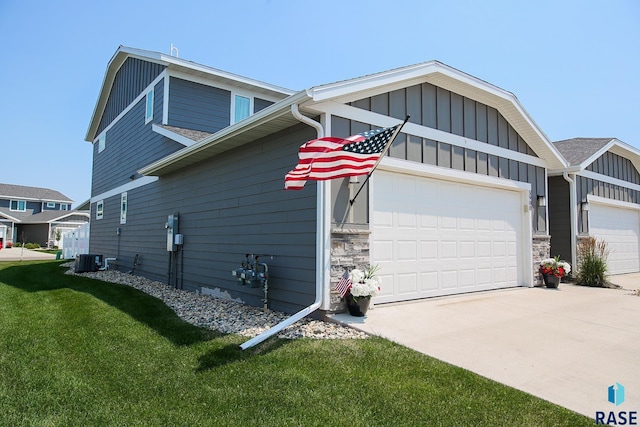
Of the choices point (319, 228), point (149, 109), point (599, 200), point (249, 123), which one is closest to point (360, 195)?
point (319, 228)

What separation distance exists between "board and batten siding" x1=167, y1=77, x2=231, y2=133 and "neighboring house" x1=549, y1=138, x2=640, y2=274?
9252 mm

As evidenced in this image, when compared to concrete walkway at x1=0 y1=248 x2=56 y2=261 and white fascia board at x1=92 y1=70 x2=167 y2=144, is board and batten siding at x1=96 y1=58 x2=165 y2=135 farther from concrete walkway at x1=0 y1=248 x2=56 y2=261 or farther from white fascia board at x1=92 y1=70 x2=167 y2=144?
concrete walkway at x1=0 y1=248 x2=56 y2=261

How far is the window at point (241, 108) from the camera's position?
11523mm

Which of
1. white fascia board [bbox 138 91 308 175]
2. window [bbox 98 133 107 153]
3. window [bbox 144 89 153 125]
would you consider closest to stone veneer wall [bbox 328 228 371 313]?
white fascia board [bbox 138 91 308 175]

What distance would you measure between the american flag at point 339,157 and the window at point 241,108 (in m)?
7.57

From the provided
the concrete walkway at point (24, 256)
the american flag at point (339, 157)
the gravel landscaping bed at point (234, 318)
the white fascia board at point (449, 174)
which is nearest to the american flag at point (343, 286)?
the gravel landscaping bed at point (234, 318)

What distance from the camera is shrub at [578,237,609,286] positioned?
8562 millimetres

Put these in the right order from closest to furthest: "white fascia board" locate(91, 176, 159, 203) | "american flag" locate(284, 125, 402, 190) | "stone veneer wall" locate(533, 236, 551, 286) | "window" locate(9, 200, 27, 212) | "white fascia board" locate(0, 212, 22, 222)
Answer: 1. "american flag" locate(284, 125, 402, 190)
2. "stone veneer wall" locate(533, 236, 551, 286)
3. "white fascia board" locate(91, 176, 159, 203)
4. "white fascia board" locate(0, 212, 22, 222)
5. "window" locate(9, 200, 27, 212)

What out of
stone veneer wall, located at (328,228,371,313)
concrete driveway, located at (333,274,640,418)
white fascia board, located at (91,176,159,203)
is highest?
white fascia board, located at (91,176,159,203)

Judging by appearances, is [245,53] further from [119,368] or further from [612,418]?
[612,418]

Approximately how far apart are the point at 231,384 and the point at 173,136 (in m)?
7.36

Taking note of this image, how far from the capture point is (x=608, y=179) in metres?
10.9

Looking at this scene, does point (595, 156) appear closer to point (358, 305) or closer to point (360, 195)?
point (360, 195)

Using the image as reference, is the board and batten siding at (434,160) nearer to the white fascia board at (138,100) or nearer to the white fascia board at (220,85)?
the white fascia board at (220,85)
